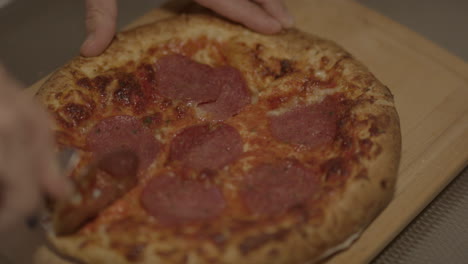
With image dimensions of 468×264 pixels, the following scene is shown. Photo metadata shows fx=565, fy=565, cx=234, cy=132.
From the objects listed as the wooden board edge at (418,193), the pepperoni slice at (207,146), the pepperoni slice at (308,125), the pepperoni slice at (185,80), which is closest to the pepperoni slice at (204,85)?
the pepperoni slice at (185,80)

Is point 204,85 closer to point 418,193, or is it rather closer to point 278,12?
point 278,12

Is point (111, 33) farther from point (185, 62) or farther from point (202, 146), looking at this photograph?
point (202, 146)

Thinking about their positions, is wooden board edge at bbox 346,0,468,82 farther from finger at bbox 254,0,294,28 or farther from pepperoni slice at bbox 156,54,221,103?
pepperoni slice at bbox 156,54,221,103

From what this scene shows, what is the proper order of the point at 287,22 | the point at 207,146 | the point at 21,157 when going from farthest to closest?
the point at 287,22
the point at 207,146
the point at 21,157

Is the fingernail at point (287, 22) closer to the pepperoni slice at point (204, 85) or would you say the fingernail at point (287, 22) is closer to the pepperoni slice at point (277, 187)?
the pepperoni slice at point (204, 85)

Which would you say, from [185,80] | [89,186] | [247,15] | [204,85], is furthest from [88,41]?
[89,186]
